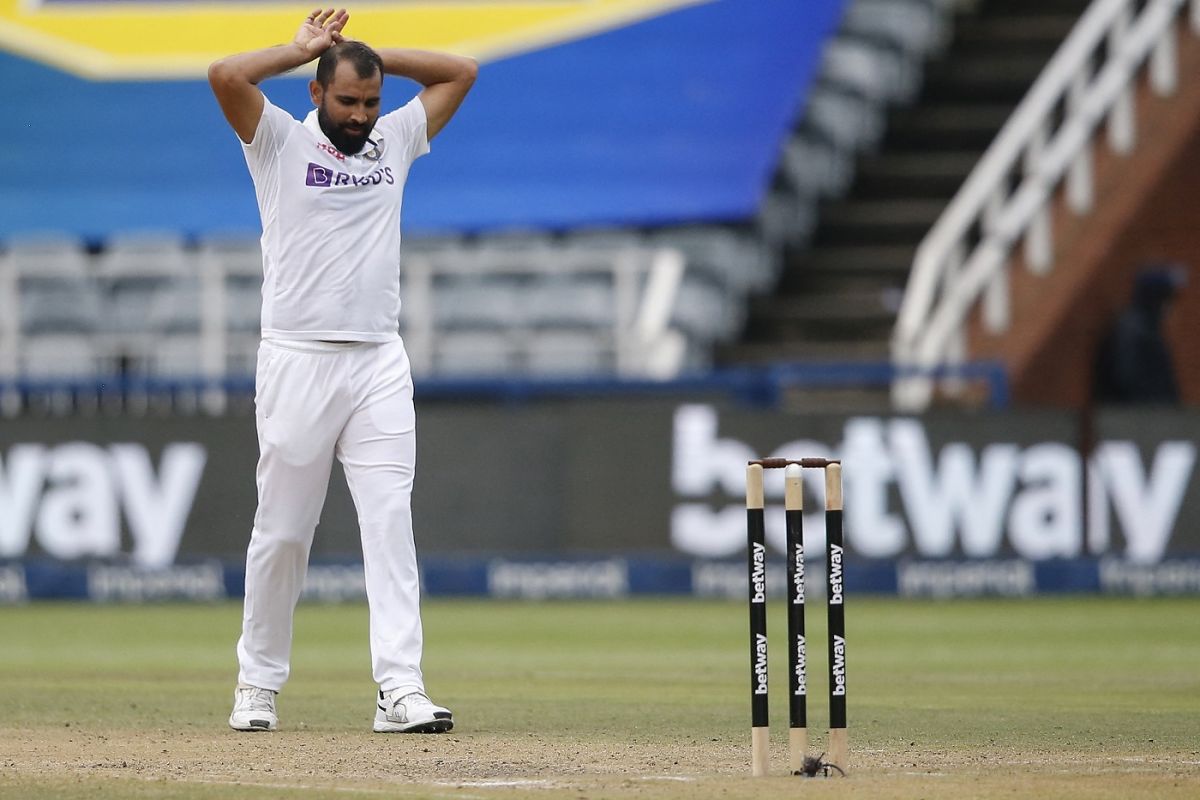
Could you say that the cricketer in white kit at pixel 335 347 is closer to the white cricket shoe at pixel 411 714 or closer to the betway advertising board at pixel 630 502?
the white cricket shoe at pixel 411 714

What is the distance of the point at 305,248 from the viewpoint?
22.5 feet

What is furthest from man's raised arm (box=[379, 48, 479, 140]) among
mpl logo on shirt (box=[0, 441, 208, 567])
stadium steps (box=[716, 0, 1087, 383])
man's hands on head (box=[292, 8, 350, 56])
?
stadium steps (box=[716, 0, 1087, 383])

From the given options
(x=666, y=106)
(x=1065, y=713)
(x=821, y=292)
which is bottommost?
(x=1065, y=713)

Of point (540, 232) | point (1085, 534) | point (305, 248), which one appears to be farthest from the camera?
point (540, 232)

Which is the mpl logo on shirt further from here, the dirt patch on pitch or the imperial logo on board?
the imperial logo on board

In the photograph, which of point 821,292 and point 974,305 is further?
point 821,292

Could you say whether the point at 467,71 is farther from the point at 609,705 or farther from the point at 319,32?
the point at 609,705

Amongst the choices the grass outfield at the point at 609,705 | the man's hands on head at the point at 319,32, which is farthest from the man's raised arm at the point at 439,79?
the grass outfield at the point at 609,705

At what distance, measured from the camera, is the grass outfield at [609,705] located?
225 inches

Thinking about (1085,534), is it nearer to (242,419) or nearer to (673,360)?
(673,360)

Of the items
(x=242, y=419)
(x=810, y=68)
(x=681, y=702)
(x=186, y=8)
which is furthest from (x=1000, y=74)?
(x=681, y=702)

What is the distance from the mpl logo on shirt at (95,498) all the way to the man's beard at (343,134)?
793 centimetres

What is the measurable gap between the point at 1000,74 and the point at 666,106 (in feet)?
13.0

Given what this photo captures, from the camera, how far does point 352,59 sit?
669 cm
